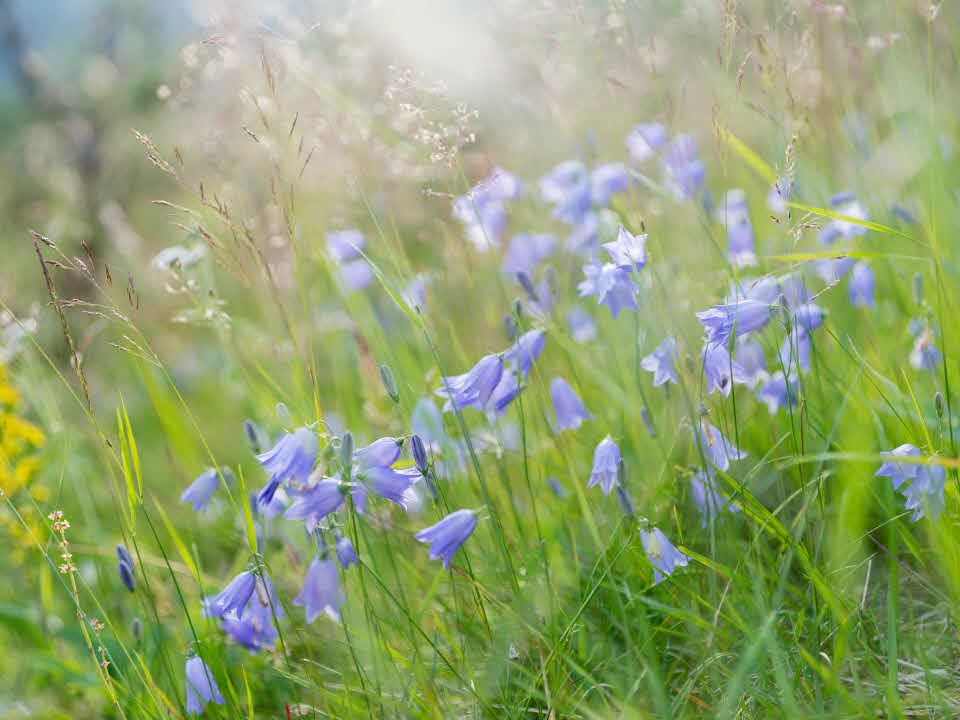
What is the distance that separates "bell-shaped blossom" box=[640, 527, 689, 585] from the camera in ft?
4.56

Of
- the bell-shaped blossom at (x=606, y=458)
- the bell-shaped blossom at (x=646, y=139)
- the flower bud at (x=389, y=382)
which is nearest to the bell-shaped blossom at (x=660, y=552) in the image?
the bell-shaped blossom at (x=606, y=458)

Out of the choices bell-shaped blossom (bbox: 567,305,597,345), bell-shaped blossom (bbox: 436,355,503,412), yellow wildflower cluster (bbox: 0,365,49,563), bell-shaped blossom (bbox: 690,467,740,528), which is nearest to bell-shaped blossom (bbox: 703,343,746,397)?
bell-shaped blossom (bbox: 690,467,740,528)

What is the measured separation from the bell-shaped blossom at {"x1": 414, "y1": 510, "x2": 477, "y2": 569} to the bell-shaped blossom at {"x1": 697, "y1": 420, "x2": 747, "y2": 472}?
472 mm

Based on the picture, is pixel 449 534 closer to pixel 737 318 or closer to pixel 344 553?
pixel 344 553

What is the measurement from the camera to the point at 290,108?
2857 mm

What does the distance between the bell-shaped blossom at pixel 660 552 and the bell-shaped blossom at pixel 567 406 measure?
467 mm

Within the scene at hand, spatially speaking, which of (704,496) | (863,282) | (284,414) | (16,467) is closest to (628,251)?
(704,496)

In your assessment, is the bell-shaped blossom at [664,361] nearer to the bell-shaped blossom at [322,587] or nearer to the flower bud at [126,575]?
the bell-shaped blossom at [322,587]

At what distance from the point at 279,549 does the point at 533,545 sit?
75cm

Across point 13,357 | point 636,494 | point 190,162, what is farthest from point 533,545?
point 190,162

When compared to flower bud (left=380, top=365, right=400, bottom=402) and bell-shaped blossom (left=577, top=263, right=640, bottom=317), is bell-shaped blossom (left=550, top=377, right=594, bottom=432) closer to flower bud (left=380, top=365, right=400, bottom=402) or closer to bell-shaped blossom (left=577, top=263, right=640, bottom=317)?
bell-shaped blossom (left=577, top=263, right=640, bottom=317)

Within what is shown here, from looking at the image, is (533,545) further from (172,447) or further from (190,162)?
(190,162)

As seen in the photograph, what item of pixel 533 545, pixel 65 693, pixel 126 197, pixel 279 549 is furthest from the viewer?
pixel 126 197

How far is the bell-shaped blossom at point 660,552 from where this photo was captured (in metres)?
1.39
